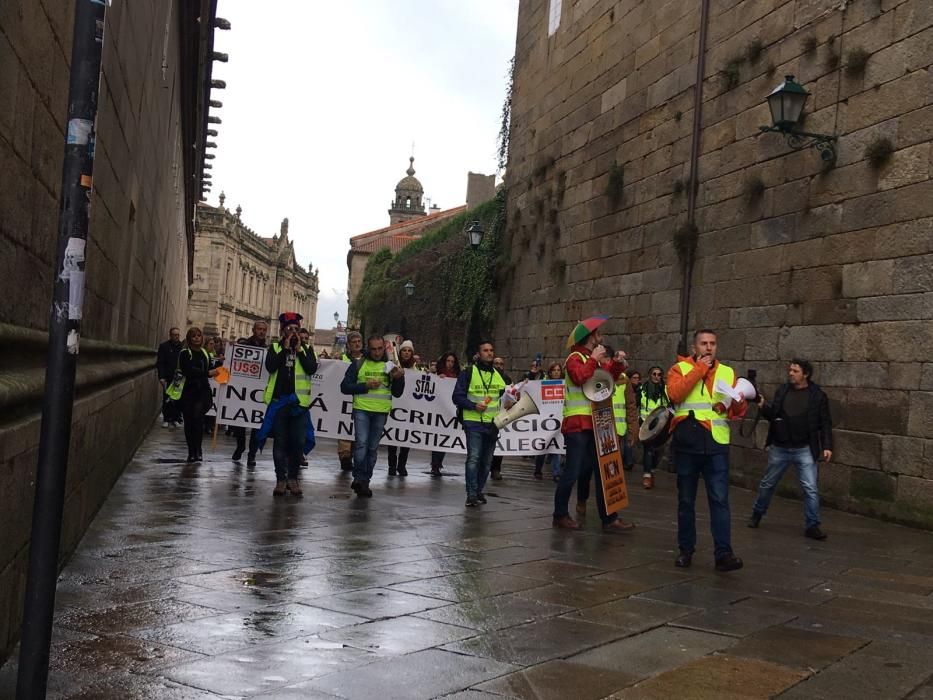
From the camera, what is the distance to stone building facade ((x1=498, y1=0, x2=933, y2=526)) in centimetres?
1017

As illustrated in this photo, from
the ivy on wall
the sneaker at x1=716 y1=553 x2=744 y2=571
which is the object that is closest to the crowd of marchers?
the sneaker at x1=716 y1=553 x2=744 y2=571

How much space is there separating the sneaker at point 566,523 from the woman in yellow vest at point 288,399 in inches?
96.8

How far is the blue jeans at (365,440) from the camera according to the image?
9979mm

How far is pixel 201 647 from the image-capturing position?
13.8 ft

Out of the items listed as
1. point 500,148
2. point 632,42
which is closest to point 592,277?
point 632,42

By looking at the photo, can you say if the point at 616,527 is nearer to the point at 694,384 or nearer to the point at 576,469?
the point at 576,469

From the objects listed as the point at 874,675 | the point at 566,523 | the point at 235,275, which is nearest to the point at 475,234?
the point at 566,523

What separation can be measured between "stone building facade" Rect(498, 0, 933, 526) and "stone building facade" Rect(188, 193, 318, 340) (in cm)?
5707

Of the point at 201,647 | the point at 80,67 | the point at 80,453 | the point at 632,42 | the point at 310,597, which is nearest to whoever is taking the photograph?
the point at 80,67

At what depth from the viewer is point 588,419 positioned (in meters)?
8.45

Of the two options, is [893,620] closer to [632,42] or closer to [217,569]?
[217,569]

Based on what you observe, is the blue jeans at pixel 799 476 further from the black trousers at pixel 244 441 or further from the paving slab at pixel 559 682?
the black trousers at pixel 244 441

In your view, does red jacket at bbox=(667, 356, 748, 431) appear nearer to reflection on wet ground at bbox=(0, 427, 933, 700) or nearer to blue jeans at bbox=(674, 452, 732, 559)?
blue jeans at bbox=(674, 452, 732, 559)

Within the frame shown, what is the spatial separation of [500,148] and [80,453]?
17604 mm
